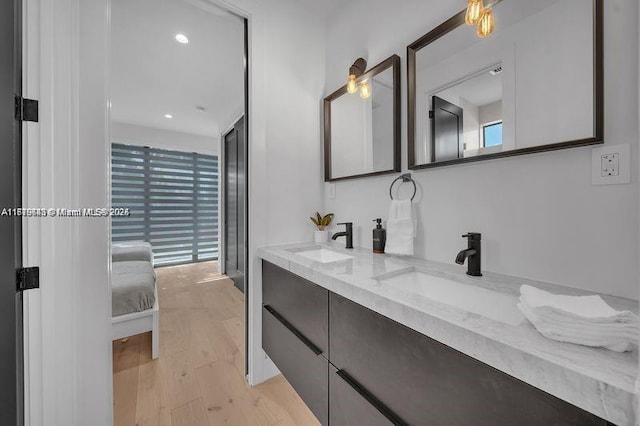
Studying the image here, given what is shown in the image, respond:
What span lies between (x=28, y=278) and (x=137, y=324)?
1.07m

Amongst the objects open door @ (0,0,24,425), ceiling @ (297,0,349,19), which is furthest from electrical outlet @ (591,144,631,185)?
open door @ (0,0,24,425)

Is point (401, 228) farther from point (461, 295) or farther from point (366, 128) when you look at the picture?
point (366, 128)

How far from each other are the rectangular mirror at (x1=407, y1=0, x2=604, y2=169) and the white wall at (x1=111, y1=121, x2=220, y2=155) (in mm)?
4268

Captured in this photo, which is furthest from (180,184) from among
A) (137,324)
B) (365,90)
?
(365,90)

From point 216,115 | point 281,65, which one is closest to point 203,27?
point 281,65

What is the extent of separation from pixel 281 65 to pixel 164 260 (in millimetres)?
4370

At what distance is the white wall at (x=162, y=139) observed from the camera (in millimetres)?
4070

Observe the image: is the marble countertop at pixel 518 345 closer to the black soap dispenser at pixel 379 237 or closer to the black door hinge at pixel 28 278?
the black soap dispenser at pixel 379 237

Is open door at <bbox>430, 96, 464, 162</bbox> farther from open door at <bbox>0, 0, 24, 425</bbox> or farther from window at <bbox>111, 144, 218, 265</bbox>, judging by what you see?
window at <bbox>111, 144, 218, 265</bbox>

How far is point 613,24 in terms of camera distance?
74cm

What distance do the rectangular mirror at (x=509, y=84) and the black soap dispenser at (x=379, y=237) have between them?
40 cm

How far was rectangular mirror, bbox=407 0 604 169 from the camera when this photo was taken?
0.78 m

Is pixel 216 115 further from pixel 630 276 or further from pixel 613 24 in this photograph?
pixel 630 276

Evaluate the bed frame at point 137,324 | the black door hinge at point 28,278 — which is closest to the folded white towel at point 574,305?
the black door hinge at point 28,278
